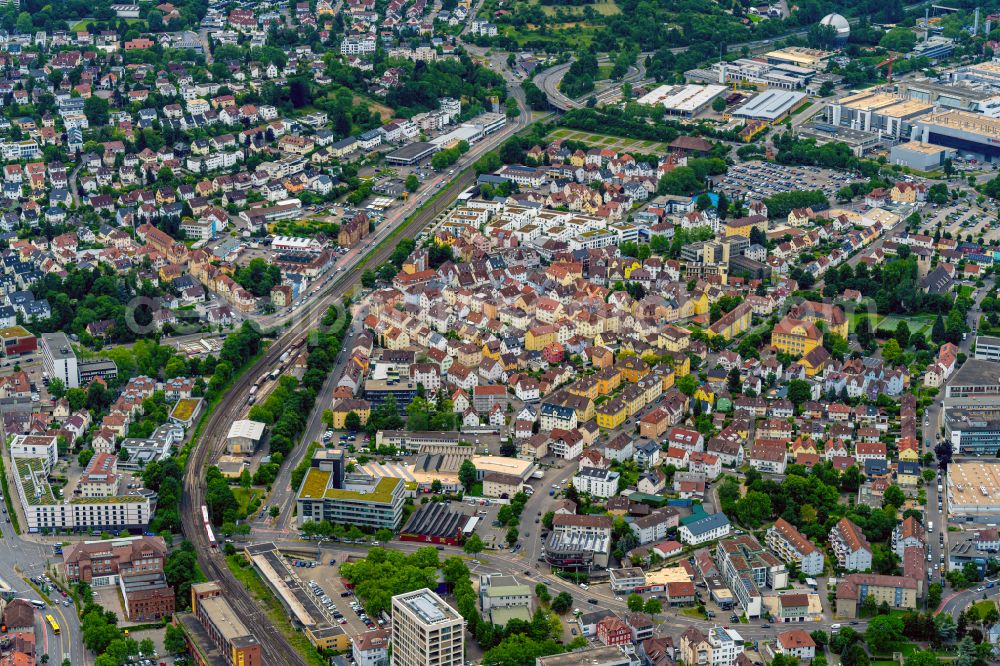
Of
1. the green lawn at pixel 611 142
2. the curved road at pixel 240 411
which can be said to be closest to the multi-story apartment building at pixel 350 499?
the curved road at pixel 240 411

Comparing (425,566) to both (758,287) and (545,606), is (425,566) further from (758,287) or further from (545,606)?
(758,287)

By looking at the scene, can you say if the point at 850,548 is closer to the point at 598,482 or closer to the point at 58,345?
the point at 598,482

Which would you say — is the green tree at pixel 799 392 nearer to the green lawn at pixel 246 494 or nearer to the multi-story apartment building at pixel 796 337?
the multi-story apartment building at pixel 796 337

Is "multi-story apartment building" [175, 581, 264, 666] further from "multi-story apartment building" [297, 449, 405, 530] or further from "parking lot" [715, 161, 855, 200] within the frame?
"parking lot" [715, 161, 855, 200]

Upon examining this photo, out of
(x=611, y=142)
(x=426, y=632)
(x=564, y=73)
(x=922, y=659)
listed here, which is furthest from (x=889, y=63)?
(x=426, y=632)

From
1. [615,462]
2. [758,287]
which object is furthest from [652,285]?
[615,462]
